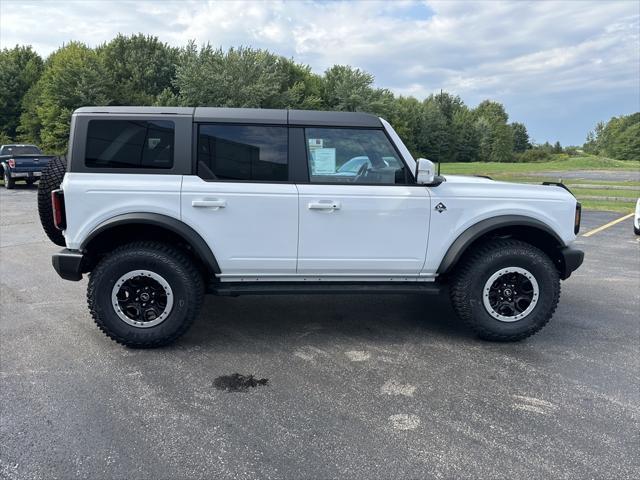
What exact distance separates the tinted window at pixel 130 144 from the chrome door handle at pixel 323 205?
1165mm

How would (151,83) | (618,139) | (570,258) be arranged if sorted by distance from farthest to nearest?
(618,139)
(151,83)
(570,258)

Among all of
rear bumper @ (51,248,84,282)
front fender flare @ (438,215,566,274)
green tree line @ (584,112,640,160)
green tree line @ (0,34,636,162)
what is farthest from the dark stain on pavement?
green tree line @ (584,112,640,160)

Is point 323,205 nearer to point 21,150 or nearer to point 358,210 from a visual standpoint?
point 358,210

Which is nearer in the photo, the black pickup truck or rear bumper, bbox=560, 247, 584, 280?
rear bumper, bbox=560, 247, 584, 280

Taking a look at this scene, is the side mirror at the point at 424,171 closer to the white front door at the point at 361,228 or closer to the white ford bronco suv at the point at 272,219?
the white ford bronco suv at the point at 272,219

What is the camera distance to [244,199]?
3.70 meters

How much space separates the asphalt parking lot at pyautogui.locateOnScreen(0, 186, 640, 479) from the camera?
244 cm

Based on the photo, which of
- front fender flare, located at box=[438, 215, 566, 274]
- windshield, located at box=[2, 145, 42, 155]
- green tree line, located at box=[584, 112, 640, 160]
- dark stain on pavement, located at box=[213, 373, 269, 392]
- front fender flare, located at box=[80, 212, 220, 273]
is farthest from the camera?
green tree line, located at box=[584, 112, 640, 160]

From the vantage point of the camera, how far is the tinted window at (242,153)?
12.3 feet

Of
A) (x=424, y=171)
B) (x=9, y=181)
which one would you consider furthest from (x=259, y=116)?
(x=9, y=181)

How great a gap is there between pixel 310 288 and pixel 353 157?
3.77 feet

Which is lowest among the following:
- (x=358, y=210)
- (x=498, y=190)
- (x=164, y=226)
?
(x=164, y=226)

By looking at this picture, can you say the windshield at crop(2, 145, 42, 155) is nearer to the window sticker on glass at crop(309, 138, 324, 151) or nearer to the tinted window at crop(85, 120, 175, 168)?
the tinted window at crop(85, 120, 175, 168)

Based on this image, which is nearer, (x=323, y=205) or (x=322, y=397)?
(x=322, y=397)
